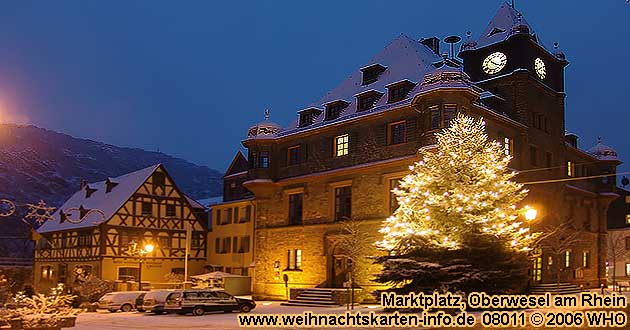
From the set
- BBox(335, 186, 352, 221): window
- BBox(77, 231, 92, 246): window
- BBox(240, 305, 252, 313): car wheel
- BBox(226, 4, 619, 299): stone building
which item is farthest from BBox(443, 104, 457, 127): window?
BBox(77, 231, 92, 246): window

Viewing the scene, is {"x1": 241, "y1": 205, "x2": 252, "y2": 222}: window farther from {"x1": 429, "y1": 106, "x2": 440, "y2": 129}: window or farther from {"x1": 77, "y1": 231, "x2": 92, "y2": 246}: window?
{"x1": 429, "y1": 106, "x2": 440, "y2": 129}: window

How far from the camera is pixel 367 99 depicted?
36594 mm

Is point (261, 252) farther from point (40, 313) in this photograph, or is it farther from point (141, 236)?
point (40, 313)

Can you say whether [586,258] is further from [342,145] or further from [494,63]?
[342,145]

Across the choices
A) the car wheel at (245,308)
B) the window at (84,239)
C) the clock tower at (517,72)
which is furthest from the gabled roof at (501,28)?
the window at (84,239)

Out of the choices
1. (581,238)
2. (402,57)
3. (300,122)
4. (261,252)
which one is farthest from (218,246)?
(581,238)

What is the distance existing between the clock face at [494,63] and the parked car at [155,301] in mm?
21328

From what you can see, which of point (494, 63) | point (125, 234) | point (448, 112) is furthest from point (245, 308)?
point (125, 234)

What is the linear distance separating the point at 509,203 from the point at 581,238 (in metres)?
19.3

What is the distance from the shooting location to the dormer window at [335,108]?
126 ft

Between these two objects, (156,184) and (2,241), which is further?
(2,241)

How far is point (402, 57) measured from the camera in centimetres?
3850

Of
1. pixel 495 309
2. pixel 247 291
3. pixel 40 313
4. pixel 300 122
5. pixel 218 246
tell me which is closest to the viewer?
pixel 40 313

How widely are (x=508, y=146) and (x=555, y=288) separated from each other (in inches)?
310
